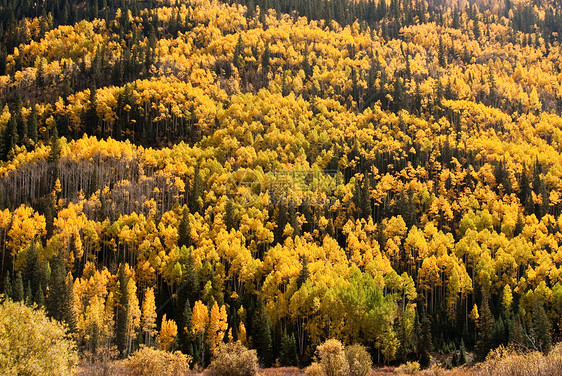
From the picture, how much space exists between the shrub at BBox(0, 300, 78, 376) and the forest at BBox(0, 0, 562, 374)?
14.1 metres

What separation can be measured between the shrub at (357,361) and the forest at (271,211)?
1737cm

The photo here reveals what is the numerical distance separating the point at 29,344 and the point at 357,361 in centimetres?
4244

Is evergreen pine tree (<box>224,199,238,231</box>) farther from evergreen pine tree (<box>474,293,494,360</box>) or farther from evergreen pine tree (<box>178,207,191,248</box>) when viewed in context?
evergreen pine tree (<box>474,293,494,360</box>)

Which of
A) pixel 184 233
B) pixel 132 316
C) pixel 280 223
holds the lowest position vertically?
pixel 132 316

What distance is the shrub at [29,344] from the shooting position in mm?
43156

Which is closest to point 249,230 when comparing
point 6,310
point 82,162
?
point 82,162

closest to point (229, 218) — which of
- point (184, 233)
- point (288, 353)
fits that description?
point (184, 233)

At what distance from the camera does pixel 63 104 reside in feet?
545

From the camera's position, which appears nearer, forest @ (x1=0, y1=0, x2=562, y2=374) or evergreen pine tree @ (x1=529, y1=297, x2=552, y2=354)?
evergreen pine tree @ (x1=529, y1=297, x2=552, y2=354)

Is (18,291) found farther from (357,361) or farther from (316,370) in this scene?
(357,361)

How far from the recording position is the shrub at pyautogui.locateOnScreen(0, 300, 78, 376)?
4316cm

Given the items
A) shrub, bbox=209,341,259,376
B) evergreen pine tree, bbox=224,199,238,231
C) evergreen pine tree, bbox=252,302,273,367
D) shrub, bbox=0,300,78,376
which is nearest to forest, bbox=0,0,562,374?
evergreen pine tree, bbox=224,199,238,231

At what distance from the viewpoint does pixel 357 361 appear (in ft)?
238

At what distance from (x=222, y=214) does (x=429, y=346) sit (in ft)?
184
